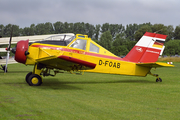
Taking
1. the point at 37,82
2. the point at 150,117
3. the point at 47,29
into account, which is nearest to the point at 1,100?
the point at 37,82

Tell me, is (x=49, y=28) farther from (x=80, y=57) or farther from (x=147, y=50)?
(x=80, y=57)

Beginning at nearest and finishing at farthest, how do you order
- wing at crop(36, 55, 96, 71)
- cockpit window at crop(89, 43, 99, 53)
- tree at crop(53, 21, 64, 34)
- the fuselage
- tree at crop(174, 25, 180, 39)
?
wing at crop(36, 55, 96, 71)
the fuselage
cockpit window at crop(89, 43, 99, 53)
tree at crop(53, 21, 64, 34)
tree at crop(174, 25, 180, 39)

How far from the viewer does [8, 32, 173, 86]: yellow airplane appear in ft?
29.2

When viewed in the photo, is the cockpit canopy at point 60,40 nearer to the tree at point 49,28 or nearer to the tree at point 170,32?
the tree at point 49,28

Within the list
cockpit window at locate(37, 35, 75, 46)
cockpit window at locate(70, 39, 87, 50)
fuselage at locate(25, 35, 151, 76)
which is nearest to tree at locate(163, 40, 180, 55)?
fuselage at locate(25, 35, 151, 76)

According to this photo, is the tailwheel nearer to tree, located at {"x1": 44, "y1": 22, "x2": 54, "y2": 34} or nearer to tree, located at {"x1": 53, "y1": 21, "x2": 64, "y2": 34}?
tree, located at {"x1": 44, "y1": 22, "x2": 54, "y2": 34}

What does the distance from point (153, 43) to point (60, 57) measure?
20.0 ft

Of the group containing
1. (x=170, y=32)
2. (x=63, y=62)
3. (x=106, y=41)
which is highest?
(x=170, y=32)

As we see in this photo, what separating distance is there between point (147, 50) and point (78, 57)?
14.1 feet

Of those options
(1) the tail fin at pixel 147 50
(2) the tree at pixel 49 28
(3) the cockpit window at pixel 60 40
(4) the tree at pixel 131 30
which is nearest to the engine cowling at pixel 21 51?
(3) the cockpit window at pixel 60 40

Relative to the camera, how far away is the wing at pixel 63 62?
8070 millimetres

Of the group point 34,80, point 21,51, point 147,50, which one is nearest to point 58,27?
point 147,50

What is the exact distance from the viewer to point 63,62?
340 inches

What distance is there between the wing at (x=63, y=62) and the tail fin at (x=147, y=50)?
3199 mm
